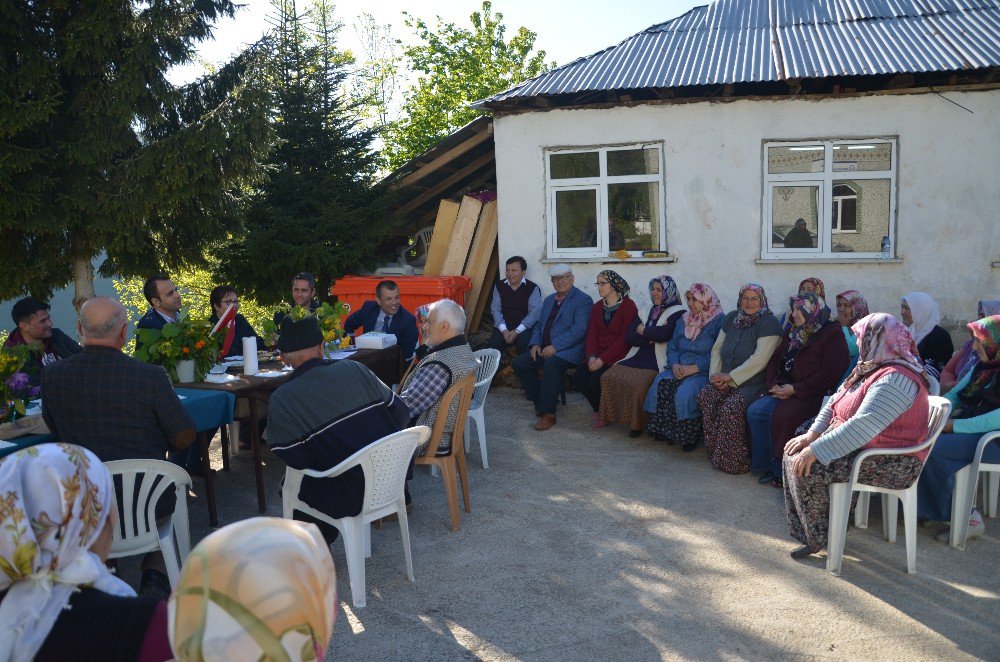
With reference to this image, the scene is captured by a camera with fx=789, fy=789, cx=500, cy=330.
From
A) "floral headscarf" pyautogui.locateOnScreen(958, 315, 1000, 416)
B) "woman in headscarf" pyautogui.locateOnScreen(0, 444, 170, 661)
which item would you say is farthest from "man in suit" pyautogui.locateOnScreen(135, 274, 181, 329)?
"floral headscarf" pyautogui.locateOnScreen(958, 315, 1000, 416)

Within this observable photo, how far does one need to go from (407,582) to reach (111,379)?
180 centimetres

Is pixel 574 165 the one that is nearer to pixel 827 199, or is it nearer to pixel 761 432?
pixel 827 199

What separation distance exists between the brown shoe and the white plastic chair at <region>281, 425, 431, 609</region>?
3194mm

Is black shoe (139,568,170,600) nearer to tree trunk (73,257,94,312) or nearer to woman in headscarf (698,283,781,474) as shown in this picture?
woman in headscarf (698,283,781,474)

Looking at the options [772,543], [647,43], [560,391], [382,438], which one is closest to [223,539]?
[382,438]

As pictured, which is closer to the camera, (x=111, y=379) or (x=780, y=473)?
(x=111, y=379)

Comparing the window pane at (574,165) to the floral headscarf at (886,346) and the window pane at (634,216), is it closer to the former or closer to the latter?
the window pane at (634,216)

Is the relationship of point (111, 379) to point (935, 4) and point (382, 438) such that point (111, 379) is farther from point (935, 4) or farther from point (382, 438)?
point (935, 4)

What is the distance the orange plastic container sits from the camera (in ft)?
29.9

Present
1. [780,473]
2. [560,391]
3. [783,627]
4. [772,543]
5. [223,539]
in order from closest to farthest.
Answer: [223,539] < [783,627] < [772,543] < [780,473] < [560,391]

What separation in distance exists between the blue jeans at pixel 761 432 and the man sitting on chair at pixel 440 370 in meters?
2.17

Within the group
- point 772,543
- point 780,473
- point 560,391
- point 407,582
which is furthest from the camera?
point 560,391

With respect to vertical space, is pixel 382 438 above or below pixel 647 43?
below

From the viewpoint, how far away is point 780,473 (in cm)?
549
